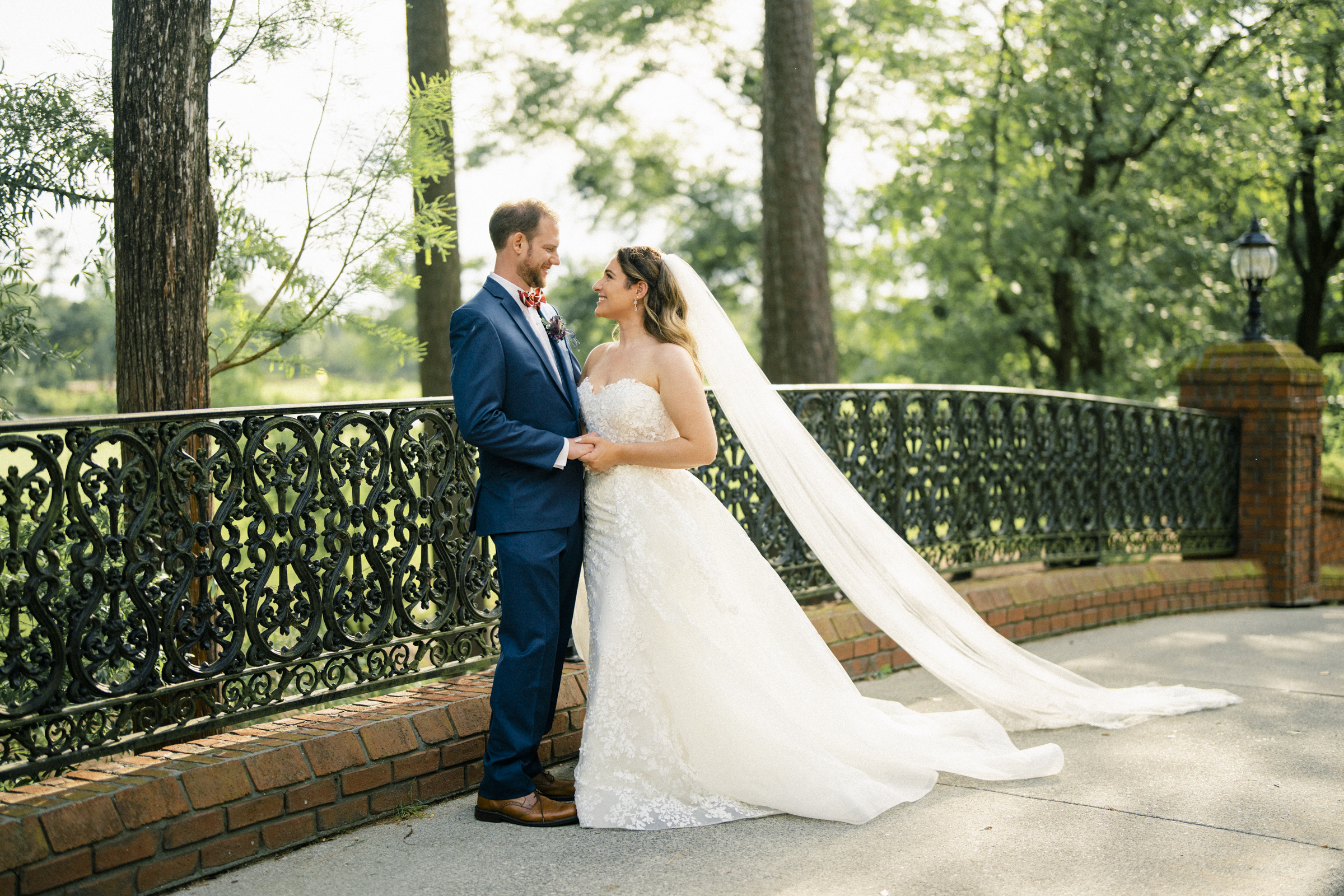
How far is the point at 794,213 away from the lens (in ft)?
32.3

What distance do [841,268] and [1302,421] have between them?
53.2 feet

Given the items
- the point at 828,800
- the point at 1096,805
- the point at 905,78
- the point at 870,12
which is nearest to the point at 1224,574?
the point at 1096,805

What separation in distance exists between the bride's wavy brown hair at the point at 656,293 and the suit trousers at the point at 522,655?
0.91 meters

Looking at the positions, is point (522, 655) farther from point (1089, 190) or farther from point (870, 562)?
point (1089, 190)

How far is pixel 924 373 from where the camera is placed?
17531mm

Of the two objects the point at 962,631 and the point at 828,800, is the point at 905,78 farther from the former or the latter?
the point at 828,800

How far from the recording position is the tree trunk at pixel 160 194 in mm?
4402

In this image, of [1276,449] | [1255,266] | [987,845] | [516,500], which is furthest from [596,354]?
[1255,266]

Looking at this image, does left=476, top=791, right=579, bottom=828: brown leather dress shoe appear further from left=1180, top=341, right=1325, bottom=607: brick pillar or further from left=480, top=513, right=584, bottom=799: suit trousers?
left=1180, top=341, right=1325, bottom=607: brick pillar

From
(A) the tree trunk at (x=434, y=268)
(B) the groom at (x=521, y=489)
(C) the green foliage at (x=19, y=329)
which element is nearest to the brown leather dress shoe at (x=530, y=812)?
(B) the groom at (x=521, y=489)

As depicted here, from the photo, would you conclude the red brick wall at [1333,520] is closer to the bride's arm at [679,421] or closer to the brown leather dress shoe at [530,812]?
the bride's arm at [679,421]

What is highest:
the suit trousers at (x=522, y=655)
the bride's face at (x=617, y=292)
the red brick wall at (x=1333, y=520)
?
the bride's face at (x=617, y=292)

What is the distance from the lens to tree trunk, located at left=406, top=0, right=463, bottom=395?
8250mm

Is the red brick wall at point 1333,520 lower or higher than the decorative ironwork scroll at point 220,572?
lower
